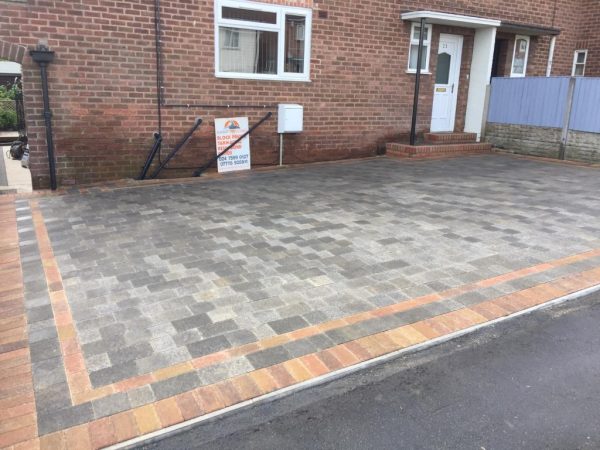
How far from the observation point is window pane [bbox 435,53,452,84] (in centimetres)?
1222

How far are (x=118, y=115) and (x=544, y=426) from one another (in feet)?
24.7

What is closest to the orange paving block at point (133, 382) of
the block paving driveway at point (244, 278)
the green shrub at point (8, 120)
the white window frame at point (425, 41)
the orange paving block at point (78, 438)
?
the block paving driveway at point (244, 278)

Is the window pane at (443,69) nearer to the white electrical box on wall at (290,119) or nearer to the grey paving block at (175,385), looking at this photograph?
the white electrical box on wall at (290,119)

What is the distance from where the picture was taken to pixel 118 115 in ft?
27.1

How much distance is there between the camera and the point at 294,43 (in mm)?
9781

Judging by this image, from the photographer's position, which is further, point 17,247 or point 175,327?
point 17,247

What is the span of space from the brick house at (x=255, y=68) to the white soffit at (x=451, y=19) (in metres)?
0.04

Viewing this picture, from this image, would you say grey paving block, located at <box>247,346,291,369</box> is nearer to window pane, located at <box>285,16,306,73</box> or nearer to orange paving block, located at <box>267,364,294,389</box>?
orange paving block, located at <box>267,364,294,389</box>

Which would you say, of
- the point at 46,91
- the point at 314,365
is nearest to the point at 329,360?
the point at 314,365

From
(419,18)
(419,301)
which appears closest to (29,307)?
(419,301)

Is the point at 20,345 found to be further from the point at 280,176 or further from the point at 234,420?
the point at 280,176

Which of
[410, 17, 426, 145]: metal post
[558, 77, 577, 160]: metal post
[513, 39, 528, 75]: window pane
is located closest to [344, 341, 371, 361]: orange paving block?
[410, 17, 426, 145]: metal post

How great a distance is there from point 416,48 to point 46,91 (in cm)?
772

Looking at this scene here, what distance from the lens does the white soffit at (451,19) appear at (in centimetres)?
1057
